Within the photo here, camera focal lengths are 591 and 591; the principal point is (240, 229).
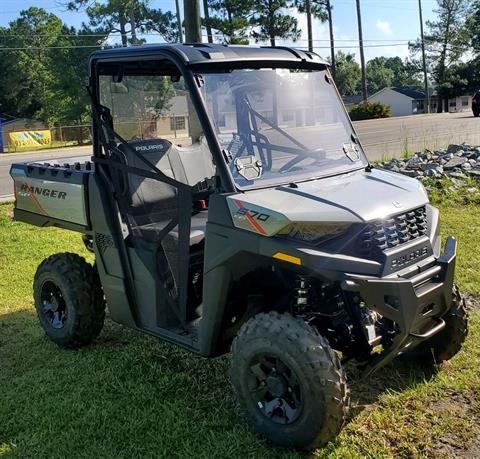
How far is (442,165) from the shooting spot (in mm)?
11203

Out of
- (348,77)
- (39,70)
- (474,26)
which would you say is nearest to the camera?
(39,70)

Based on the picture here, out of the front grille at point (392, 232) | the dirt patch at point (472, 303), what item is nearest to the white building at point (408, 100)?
the dirt patch at point (472, 303)

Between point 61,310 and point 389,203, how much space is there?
283 centimetres

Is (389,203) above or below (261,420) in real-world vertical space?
above

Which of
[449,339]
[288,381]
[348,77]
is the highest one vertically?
[348,77]

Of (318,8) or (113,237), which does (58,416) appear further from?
(318,8)

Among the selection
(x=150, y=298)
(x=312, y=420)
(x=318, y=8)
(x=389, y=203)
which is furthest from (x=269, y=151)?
(x=318, y=8)

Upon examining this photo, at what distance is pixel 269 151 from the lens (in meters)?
3.56

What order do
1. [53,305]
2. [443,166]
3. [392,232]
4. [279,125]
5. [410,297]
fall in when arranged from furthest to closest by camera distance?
[443,166]
[53,305]
[279,125]
[392,232]
[410,297]

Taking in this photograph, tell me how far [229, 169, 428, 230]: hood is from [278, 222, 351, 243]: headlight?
35 millimetres

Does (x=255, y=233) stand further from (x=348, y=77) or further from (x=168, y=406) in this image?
(x=348, y=77)

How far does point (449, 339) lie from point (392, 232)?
1190mm

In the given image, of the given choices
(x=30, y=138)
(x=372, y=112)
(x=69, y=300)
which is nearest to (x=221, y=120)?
(x=69, y=300)

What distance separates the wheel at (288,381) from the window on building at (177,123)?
4.94 ft
